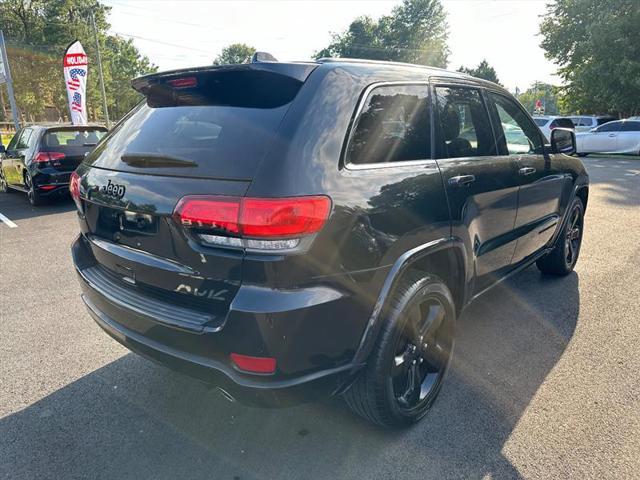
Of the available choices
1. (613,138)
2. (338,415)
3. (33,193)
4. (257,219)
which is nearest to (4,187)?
(33,193)

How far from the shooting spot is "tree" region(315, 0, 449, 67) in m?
58.3

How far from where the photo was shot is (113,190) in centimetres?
217

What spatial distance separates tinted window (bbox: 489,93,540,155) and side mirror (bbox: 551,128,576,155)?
0.19 metres

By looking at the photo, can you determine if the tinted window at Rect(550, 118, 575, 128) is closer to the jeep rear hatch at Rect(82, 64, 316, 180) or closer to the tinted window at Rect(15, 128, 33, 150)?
the tinted window at Rect(15, 128, 33, 150)

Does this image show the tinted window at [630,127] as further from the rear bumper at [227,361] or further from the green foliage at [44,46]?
the green foliage at [44,46]

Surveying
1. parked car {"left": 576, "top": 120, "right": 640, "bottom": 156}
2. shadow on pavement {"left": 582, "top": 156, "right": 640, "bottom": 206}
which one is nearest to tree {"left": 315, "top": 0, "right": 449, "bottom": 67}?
parked car {"left": 576, "top": 120, "right": 640, "bottom": 156}

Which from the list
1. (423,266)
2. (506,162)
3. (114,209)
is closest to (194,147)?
(114,209)

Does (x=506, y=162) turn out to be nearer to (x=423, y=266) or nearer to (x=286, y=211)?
(x=423, y=266)

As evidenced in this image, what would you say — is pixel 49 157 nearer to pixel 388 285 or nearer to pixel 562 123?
pixel 388 285

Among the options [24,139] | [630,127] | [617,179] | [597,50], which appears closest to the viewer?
[24,139]

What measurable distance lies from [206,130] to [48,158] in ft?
24.1

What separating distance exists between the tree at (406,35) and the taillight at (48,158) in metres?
54.5

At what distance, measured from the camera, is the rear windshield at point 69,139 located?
316 inches

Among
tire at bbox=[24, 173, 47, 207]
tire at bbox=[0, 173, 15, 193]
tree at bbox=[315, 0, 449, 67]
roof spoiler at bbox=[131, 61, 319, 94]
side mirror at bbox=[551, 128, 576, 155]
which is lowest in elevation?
tire at bbox=[0, 173, 15, 193]
